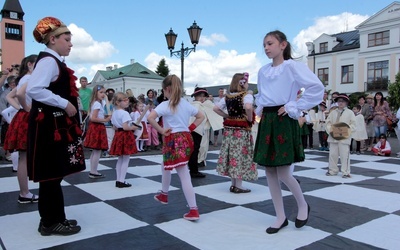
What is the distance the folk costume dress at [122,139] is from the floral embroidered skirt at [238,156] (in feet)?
4.16

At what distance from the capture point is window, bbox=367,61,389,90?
32406 mm

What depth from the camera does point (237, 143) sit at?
14.4ft

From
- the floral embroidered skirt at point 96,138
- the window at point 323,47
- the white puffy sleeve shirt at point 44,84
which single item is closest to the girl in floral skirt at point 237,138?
the floral embroidered skirt at point 96,138

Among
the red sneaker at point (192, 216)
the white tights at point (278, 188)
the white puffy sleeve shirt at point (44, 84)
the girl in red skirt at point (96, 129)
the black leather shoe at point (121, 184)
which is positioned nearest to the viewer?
the white puffy sleeve shirt at point (44, 84)

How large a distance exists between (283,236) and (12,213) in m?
2.61

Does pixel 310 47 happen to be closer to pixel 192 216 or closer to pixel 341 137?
pixel 341 137

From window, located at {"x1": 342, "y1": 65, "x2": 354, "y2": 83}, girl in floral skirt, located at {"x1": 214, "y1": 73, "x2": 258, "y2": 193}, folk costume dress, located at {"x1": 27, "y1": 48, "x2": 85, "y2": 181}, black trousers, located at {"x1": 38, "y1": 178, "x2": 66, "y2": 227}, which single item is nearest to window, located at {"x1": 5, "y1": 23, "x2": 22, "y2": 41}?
window, located at {"x1": 342, "y1": 65, "x2": 354, "y2": 83}

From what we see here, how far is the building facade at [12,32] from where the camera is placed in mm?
59753

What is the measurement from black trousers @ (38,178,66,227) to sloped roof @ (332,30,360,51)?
36.9 m

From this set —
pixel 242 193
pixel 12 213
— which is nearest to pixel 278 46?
pixel 242 193

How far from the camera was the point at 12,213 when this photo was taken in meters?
3.40

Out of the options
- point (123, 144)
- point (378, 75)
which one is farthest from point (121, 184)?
point (378, 75)

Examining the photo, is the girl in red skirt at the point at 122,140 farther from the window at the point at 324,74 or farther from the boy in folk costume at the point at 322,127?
the window at the point at 324,74

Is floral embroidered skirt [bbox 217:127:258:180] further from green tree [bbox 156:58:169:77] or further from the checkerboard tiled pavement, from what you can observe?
green tree [bbox 156:58:169:77]
